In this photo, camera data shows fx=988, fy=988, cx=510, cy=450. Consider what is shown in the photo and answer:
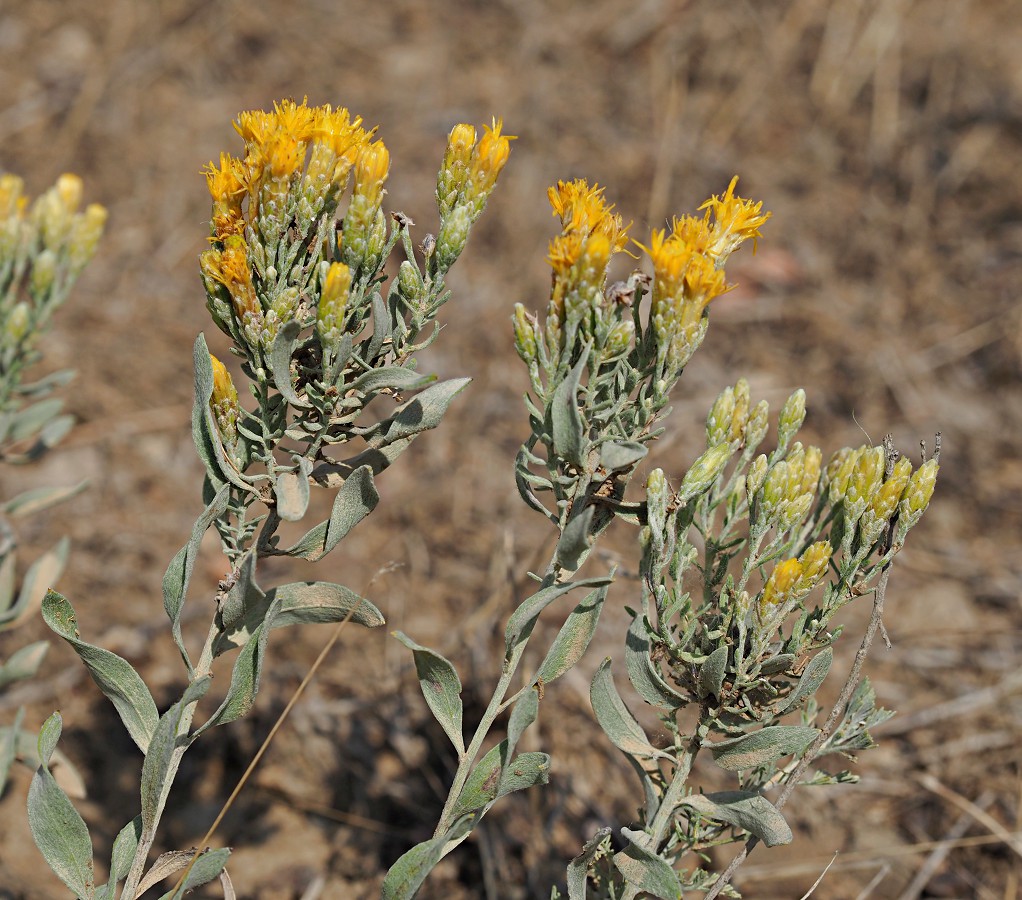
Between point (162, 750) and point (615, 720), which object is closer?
point (162, 750)

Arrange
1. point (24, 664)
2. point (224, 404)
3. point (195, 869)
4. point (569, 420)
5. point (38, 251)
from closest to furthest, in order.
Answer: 1. point (569, 420)
2. point (224, 404)
3. point (195, 869)
4. point (24, 664)
5. point (38, 251)

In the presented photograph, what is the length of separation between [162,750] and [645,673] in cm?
76

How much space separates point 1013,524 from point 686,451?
1.27m

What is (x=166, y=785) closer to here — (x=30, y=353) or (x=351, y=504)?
(x=351, y=504)

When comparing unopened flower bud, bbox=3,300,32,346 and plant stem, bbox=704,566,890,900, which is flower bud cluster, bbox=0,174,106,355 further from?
plant stem, bbox=704,566,890,900

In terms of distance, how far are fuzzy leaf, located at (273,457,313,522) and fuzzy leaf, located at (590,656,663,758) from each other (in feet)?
1.85

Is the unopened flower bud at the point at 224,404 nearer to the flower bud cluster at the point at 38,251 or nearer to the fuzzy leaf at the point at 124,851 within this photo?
the fuzzy leaf at the point at 124,851

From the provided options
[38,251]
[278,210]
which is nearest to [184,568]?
[278,210]

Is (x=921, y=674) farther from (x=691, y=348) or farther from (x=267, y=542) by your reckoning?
(x=267, y=542)

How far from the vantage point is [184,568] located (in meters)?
1.56

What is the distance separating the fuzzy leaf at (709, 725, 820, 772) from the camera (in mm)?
1499

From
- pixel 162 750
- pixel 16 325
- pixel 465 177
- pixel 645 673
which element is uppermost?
pixel 465 177

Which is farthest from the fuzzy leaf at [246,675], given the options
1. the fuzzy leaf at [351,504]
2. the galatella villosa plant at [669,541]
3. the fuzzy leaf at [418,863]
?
the fuzzy leaf at [418,863]

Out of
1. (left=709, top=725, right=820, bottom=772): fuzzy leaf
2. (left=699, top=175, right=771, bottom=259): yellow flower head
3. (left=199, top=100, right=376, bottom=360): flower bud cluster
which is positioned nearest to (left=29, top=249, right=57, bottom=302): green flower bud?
(left=199, top=100, right=376, bottom=360): flower bud cluster
